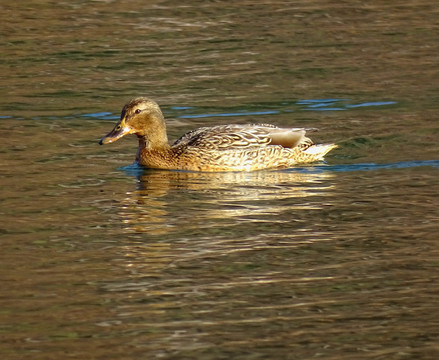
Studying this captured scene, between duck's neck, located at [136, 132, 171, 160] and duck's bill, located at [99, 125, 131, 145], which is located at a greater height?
duck's bill, located at [99, 125, 131, 145]

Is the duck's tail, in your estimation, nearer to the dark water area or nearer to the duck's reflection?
the dark water area

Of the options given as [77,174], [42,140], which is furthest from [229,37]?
[77,174]

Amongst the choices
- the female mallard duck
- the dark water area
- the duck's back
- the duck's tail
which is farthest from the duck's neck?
the duck's tail

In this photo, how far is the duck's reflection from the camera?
412 inches

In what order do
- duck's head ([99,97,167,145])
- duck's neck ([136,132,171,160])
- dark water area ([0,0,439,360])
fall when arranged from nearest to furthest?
dark water area ([0,0,439,360]) → duck's head ([99,97,167,145]) → duck's neck ([136,132,171,160])

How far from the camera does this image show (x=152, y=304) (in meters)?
7.80

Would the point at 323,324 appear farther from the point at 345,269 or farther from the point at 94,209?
the point at 94,209

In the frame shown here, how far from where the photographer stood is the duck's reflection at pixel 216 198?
10.5 metres

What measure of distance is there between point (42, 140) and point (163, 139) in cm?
193

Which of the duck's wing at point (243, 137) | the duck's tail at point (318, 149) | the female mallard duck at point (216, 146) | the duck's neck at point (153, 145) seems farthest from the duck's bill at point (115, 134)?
the duck's tail at point (318, 149)

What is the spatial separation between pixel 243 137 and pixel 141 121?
133 centimetres

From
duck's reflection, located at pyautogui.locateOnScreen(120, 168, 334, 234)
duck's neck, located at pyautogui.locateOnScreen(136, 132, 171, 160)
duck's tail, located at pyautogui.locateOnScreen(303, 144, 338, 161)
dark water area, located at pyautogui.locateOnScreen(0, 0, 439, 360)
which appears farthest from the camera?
duck's neck, located at pyautogui.locateOnScreen(136, 132, 171, 160)

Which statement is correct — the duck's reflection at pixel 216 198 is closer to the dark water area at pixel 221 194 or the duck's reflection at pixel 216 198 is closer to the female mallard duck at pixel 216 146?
the dark water area at pixel 221 194

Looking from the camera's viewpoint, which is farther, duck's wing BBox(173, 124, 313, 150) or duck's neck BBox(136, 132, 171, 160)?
duck's neck BBox(136, 132, 171, 160)
